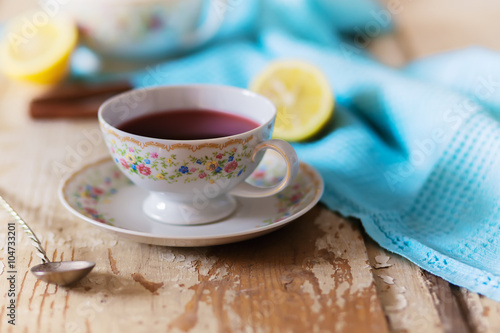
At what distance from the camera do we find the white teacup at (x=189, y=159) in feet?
2.72

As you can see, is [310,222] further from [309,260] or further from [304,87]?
[304,87]

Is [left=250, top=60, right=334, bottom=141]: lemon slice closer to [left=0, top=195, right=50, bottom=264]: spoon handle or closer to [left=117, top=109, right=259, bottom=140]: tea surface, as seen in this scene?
[left=117, top=109, right=259, bottom=140]: tea surface

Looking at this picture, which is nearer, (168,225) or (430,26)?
(168,225)

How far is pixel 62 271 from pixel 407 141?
68cm

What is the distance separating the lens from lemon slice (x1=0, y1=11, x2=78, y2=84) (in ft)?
4.65

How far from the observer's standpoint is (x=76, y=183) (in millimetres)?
986

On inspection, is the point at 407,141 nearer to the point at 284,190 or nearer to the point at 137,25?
the point at 284,190

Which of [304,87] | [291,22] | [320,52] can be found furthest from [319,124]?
[291,22]

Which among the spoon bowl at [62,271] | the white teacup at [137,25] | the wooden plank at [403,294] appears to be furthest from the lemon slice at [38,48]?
the wooden plank at [403,294]

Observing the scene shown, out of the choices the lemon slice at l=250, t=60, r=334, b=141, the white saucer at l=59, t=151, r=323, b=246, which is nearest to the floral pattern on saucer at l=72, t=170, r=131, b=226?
the white saucer at l=59, t=151, r=323, b=246

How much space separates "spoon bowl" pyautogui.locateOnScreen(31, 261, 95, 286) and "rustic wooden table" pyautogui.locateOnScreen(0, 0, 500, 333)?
13mm

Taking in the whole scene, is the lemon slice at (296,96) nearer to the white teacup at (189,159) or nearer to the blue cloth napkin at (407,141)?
the blue cloth napkin at (407,141)

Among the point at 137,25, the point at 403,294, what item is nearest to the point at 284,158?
the point at 403,294

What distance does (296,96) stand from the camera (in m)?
1.26
